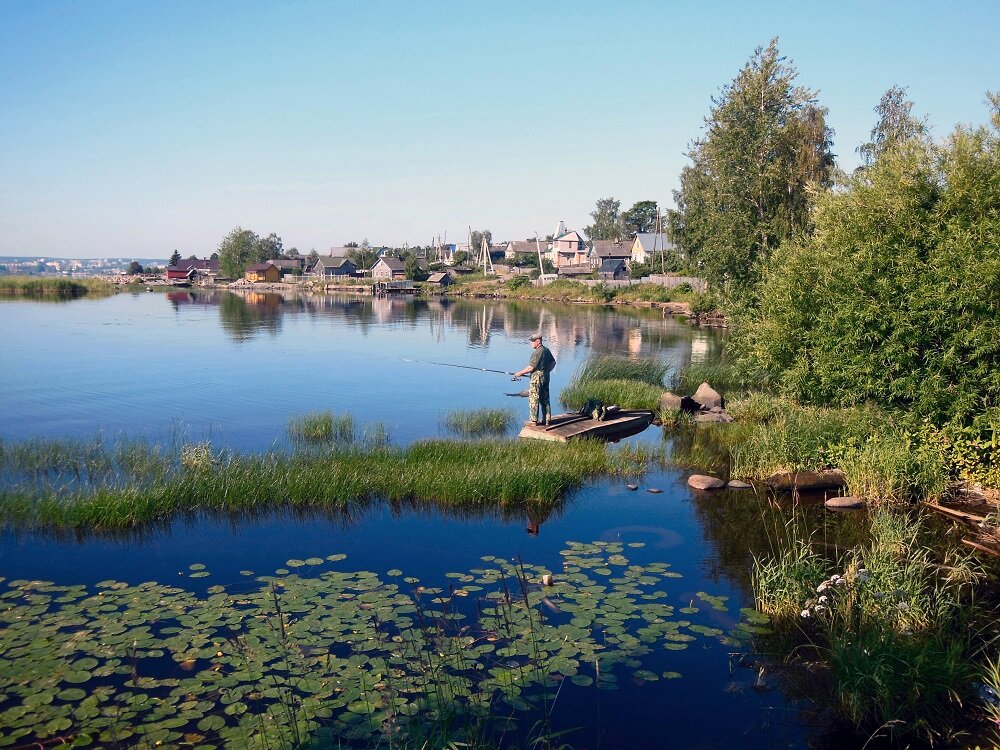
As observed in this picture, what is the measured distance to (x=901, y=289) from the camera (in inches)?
592

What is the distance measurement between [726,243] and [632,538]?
26.6m

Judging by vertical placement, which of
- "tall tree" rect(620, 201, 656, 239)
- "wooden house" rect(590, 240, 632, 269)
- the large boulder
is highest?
"tall tree" rect(620, 201, 656, 239)

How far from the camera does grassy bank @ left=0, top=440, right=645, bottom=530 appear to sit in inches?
500

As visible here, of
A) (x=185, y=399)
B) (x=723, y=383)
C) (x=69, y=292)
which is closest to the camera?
(x=185, y=399)

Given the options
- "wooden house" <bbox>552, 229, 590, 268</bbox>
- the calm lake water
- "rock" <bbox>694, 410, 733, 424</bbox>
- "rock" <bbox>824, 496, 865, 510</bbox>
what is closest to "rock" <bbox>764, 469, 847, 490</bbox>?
"rock" <bbox>824, 496, 865, 510</bbox>

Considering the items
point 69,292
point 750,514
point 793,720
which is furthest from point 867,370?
point 69,292

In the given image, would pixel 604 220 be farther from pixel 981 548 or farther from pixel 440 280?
pixel 981 548

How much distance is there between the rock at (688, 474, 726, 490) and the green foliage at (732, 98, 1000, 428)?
3.44 metres

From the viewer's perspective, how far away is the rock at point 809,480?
15211 millimetres

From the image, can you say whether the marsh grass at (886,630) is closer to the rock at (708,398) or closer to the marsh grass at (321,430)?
the marsh grass at (321,430)

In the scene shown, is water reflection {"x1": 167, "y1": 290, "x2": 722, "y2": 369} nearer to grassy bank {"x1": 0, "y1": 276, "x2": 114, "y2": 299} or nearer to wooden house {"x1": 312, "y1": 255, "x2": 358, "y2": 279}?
grassy bank {"x1": 0, "y1": 276, "x2": 114, "y2": 299}

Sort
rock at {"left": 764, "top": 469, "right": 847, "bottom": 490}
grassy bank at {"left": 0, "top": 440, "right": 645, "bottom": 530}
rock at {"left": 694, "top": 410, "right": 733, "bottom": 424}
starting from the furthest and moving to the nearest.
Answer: rock at {"left": 694, "top": 410, "right": 733, "bottom": 424} → rock at {"left": 764, "top": 469, "right": 847, "bottom": 490} → grassy bank at {"left": 0, "top": 440, "right": 645, "bottom": 530}

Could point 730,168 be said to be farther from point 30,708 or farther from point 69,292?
point 69,292

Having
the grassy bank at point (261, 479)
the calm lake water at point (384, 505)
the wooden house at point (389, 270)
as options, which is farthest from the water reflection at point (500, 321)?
the wooden house at point (389, 270)
